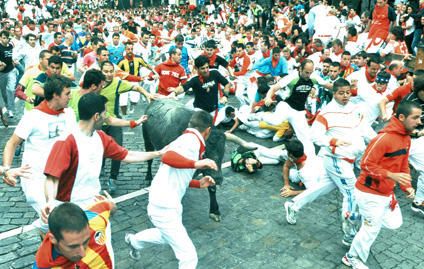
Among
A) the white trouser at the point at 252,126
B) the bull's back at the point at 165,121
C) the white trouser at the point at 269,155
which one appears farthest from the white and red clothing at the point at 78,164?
the white trouser at the point at 252,126

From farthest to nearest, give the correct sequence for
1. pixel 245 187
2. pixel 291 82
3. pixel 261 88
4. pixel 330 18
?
pixel 330 18, pixel 261 88, pixel 291 82, pixel 245 187

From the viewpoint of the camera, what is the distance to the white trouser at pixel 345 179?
620 centimetres

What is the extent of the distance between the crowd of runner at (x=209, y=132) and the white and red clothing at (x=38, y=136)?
0.04ft

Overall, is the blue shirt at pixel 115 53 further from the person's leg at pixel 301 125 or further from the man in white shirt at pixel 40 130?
the man in white shirt at pixel 40 130

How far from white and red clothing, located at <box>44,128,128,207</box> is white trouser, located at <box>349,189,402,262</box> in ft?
9.83

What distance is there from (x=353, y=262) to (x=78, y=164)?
348cm

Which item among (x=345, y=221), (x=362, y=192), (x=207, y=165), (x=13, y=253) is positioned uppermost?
(x=207, y=165)

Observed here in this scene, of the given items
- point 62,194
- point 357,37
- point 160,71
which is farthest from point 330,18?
point 62,194

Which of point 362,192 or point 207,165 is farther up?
point 207,165

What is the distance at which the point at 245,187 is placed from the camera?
8164 mm

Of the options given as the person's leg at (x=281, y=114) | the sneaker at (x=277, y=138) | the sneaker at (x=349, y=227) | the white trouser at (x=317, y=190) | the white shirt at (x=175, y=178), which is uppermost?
the white shirt at (x=175, y=178)

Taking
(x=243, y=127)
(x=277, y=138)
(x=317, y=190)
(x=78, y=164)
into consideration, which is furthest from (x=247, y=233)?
(x=243, y=127)

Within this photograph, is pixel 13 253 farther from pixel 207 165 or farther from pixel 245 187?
pixel 245 187

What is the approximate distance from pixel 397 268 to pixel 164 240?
295 cm
